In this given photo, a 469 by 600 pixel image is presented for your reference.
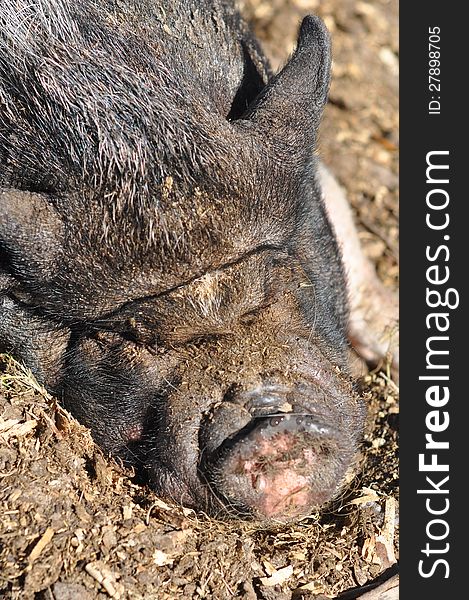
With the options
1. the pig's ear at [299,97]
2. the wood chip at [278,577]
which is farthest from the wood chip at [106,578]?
the pig's ear at [299,97]

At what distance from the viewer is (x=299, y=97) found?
3980 millimetres

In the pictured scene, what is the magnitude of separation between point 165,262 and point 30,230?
54cm

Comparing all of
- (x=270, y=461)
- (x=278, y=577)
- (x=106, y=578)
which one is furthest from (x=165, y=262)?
(x=278, y=577)

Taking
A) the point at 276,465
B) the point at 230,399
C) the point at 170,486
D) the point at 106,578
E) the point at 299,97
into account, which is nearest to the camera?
the point at 106,578

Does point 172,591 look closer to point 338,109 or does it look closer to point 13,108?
point 13,108

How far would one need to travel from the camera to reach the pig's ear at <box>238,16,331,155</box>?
3848mm

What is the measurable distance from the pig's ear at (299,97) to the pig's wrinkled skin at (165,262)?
0.4 inches

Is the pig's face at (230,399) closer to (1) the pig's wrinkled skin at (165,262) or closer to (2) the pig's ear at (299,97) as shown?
(1) the pig's wrinkled skin at (165,262)

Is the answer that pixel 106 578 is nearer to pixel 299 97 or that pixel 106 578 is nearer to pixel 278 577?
pixel 278 577

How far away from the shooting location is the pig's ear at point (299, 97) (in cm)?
385

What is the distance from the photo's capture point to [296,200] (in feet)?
13.0

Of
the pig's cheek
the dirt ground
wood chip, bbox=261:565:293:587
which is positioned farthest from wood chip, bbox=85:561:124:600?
wood chip, bbox=261:565:293:587

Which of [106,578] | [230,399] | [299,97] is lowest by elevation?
[106,578]

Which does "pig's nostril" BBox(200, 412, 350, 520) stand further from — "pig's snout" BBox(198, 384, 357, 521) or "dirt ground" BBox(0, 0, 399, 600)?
"dirt ground" BBox(0, 0, 399, 600)
